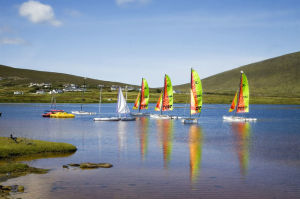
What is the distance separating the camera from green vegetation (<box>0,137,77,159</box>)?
141 feet

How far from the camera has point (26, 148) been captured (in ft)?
148

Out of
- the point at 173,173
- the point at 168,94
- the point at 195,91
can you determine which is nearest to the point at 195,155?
the point at 173,173

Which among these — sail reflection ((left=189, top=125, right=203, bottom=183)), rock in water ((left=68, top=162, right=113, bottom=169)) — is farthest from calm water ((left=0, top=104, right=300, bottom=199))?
rock in water ((left=68, top=162, right=113, bottom=169))

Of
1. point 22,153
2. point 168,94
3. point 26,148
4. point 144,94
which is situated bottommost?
point 22,153

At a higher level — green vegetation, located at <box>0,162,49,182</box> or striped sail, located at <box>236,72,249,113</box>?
striped sail, located at <box>236,72,249,113</box>

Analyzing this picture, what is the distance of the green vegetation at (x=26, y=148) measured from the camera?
42844 mm

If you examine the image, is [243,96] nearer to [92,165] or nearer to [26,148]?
[26,148]

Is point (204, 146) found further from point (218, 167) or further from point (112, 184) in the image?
point (112, 184)

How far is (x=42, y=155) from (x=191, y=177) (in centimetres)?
1913

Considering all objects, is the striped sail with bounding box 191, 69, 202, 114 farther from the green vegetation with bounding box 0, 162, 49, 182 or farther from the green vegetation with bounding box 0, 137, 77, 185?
the green vegetation with bounding box 0, 162, 49, 182

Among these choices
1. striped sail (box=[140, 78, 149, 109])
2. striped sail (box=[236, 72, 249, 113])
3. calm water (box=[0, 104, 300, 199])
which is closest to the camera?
calm water (box=[0, 104, 300, 199])

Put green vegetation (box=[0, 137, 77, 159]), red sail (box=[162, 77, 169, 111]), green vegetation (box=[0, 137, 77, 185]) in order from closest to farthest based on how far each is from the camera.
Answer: green vegetation (box=[0, 137, 77, 185]) → green vegetation (box=[0, 137, 77, 159]) → red sail (box=[162, 77, 169, 111])

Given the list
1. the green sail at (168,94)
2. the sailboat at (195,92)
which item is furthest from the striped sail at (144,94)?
the sailboat at (195,92)

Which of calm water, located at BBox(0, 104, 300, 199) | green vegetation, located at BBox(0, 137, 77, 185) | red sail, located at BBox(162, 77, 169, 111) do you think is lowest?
calm water, located at BBox(0, 104, 300, 199)
